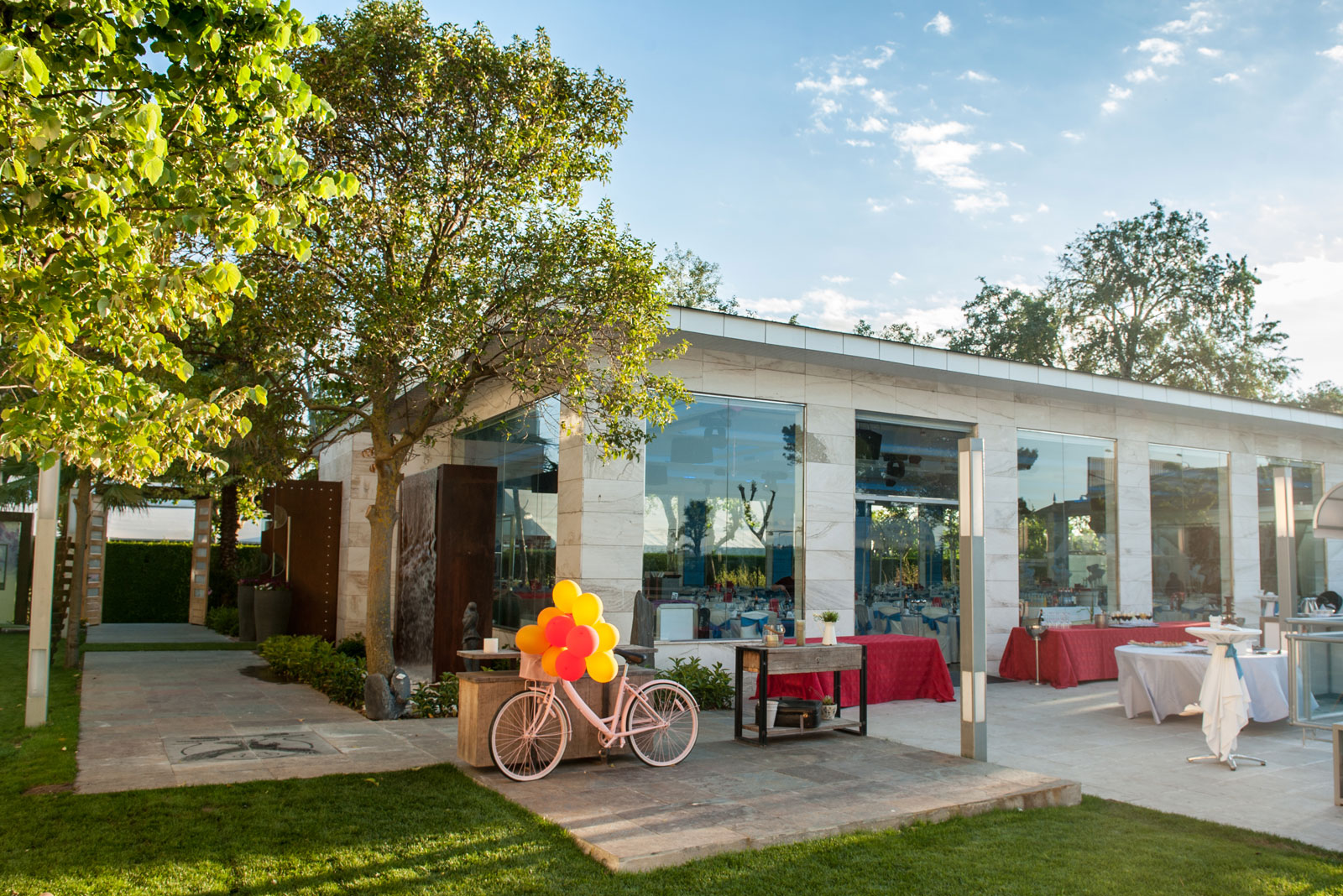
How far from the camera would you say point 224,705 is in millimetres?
9430

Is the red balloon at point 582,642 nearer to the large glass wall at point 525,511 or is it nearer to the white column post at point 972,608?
the white column post at point 972,608

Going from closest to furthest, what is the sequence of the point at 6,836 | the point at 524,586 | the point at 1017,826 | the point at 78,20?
the point at 78,20 < the point at 6,836 < the point at 1017,826 < the point at 524,586

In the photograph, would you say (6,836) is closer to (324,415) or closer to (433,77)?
(433,77)

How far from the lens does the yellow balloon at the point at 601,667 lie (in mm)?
6281

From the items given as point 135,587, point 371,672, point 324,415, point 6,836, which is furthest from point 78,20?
point 135,587

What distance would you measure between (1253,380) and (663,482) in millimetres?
27126

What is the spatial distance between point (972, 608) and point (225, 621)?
1643cm

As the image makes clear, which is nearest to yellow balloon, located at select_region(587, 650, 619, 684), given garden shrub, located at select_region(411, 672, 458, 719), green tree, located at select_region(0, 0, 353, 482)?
green tree, located at select_region(0, 0, 353, 482)

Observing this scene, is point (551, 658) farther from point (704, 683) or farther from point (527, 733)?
point (704, 683)

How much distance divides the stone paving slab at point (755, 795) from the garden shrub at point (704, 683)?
1928mm

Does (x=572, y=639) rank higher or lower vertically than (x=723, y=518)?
lower

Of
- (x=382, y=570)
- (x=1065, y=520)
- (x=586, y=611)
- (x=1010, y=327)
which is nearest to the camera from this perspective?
(x=586, y=611)

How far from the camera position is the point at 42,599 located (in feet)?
25.5

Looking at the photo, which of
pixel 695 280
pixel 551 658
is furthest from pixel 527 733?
pixel 695 280
